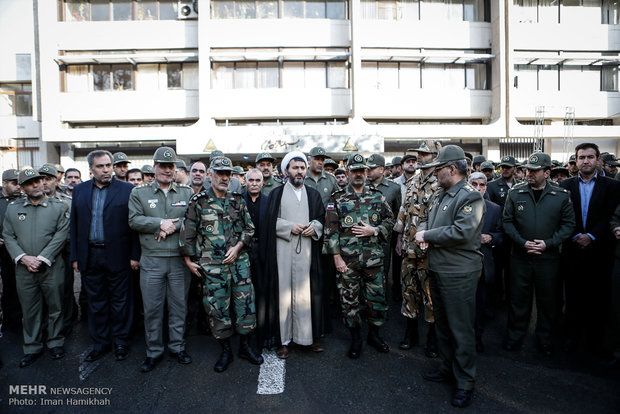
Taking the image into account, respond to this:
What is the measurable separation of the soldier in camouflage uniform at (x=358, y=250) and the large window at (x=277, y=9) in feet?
65.2

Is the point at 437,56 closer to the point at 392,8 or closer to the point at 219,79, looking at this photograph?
the point at 392,8

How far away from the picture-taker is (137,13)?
21.3m

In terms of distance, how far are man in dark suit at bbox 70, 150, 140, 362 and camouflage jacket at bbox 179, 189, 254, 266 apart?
3.10 ft

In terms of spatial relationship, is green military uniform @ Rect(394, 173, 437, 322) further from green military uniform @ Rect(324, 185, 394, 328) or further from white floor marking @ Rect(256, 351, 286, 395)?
white floor marking @ Rect(256, 351, 286, 395)

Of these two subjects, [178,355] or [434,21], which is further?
[434,21]

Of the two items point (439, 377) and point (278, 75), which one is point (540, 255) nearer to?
point (439, 377)

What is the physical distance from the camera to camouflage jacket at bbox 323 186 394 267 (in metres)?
4.30

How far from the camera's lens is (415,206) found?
4.57 metres

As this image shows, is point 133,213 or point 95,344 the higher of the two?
point 133,213

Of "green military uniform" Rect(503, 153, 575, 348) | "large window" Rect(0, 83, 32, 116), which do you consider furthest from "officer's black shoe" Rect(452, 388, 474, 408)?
"large window" Rect(0, 83, 32, 116)

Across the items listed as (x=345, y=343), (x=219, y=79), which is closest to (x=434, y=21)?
(x=219, y=79)

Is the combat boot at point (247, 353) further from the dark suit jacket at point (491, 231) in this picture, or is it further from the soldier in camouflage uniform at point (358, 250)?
the dark suit jacket at point (491, 231)

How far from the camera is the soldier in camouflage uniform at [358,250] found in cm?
427

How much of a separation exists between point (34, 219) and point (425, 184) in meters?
4.99
